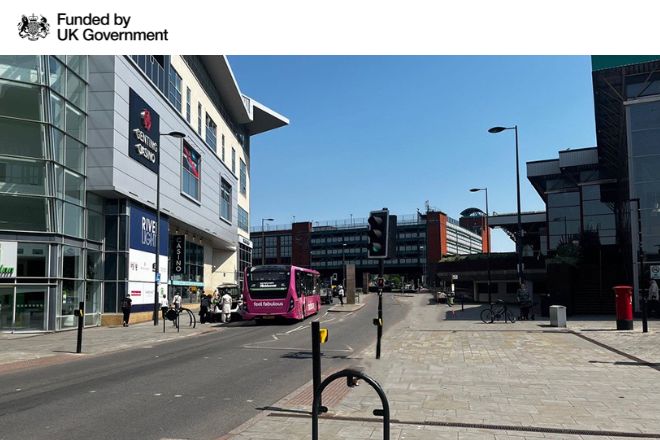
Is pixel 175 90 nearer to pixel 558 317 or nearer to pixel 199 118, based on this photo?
pixel 199 118

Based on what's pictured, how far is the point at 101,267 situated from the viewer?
29.1m

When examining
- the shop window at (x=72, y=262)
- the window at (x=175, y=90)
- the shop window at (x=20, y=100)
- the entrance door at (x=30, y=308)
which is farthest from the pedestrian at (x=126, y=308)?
the window at (x=175, y=90)

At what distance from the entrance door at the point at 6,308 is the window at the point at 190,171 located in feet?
59.8

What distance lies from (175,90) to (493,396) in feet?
116

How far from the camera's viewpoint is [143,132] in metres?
32.5

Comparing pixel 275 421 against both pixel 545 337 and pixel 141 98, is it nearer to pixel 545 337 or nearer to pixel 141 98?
pixel 545 337

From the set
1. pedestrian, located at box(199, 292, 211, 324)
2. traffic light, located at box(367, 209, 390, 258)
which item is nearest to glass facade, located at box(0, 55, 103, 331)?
pedestrian, located at box(199, 292, 211, 324)

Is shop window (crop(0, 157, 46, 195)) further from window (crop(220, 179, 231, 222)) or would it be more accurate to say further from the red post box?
window (crop(220, 179, 231, 222))

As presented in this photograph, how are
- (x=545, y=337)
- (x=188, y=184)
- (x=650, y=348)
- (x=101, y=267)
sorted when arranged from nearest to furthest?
(x=650, y=348) → (x=545, y=337) → (x=101, y=267) → (x=188, y=184)

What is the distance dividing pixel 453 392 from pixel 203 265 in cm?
4412

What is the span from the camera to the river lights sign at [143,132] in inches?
1212

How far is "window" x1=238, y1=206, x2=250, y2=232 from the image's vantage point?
A: 211 ft

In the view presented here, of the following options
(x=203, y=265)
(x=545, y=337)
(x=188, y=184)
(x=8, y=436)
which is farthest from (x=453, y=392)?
(x=203, y=265)

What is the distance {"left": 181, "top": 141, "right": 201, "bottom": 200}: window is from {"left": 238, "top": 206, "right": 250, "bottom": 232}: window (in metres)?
19.3
